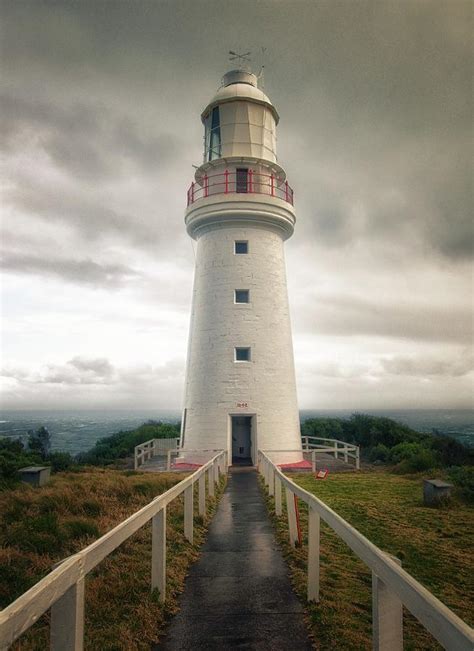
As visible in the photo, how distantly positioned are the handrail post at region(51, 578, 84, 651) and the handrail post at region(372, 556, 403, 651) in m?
2.02

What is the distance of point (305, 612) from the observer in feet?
16.2

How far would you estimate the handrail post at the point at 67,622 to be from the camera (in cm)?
310

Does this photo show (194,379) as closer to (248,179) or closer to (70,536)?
(248,179)

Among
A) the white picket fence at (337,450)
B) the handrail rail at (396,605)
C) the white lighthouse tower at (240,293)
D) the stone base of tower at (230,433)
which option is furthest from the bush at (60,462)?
the handrail rail at (396,605)

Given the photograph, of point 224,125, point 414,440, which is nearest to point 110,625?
point 224,125

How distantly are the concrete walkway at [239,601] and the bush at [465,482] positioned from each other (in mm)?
6022

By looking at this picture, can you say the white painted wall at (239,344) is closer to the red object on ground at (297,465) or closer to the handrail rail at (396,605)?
the red object on ground at (297,465)

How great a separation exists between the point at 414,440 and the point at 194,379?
13.6 meters

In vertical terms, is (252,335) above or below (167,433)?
above

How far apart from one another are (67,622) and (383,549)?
5937 millimetres

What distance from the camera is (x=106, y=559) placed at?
242 inches

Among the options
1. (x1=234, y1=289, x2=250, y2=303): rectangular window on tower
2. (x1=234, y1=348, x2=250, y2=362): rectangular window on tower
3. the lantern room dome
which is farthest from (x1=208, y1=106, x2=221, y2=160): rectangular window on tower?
(x1=234, y1=348, x2=250, y2=362): rectangular window on tower

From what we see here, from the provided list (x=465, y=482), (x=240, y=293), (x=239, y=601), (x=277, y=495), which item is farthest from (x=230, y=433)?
(x=239, y=601)

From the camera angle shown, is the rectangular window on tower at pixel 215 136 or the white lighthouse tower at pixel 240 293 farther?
the rectangular window on tower at pixel 215 136
